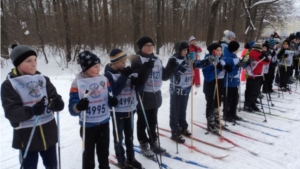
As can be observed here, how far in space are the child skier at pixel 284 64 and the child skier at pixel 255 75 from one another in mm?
2725

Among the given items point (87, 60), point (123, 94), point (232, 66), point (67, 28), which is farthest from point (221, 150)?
point (67, 28)

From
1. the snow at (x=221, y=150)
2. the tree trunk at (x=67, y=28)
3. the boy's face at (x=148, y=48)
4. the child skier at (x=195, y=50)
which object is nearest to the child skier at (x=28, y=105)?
the snow at (x=221, y=150)

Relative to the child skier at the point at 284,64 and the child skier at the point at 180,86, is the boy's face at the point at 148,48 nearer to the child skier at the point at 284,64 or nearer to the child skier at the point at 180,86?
the child skier at the point at 180,86

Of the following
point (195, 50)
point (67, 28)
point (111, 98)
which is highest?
point (67, 28)

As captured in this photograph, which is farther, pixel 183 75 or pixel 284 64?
pixel 284 64

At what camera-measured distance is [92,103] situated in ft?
8.85

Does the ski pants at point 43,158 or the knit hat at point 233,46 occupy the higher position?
the knit hat at point 233,46

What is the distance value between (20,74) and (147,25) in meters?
16.1

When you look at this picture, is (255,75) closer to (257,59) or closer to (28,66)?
(257,59)

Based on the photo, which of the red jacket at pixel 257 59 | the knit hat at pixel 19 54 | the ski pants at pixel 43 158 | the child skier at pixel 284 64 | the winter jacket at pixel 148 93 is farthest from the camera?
the child skier at pixel 284 64

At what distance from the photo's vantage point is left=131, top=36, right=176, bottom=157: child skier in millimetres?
3488

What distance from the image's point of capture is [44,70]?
1116 centimetres

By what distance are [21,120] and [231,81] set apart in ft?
14.4

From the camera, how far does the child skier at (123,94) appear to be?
118 inches
